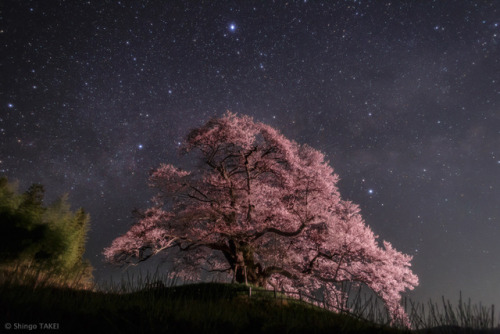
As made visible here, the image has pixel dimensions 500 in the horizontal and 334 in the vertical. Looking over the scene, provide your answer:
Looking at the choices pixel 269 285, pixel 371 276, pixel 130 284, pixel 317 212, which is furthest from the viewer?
pixel 269 285

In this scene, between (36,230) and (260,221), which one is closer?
(260,221)

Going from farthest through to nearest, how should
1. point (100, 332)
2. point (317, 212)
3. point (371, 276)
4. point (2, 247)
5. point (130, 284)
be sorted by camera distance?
point (2, 247)
point (371, 276)
point (317, 212)
point (130, 284)
point (100, 332)

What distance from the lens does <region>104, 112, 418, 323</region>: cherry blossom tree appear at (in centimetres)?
1492

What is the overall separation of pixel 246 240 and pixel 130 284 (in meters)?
10.8

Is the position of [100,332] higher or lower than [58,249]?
lower

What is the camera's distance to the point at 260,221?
585 inches

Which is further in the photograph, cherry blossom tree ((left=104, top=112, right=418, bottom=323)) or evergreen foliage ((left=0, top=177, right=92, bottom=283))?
evergreen foliage ((left=0, top=177, right=92, bottom=283))

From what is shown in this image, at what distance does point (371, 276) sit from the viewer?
1602cm

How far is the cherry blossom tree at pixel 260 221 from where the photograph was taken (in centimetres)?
1492

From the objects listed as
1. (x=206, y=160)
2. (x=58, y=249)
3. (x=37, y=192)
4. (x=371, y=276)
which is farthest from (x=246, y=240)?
(x=37, y=192)

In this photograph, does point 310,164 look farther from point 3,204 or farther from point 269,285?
point 3,204

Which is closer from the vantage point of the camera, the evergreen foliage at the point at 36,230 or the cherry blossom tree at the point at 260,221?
the cherry blossom tree at the point at 260,221

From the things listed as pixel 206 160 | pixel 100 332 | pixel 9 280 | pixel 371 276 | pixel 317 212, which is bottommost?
pixel 100 332

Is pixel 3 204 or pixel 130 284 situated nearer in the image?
pixel 130 284
